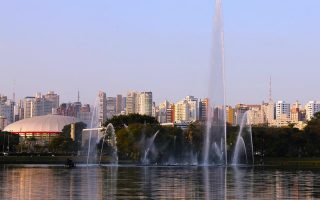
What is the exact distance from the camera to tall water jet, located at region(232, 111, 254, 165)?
285 ft

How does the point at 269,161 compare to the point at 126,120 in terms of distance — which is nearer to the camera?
the point at 269,161

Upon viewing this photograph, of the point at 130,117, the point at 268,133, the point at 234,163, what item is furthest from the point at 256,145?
the point at 130,117

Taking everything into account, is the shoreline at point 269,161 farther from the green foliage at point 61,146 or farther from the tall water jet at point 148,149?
the green foliage at point 61,146

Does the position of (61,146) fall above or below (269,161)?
above

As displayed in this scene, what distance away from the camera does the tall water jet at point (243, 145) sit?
86938 millimetres

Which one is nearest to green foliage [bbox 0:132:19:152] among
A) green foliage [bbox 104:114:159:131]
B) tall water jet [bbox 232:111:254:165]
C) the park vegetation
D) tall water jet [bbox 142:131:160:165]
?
green foliage [bbox 104:114:159:131]

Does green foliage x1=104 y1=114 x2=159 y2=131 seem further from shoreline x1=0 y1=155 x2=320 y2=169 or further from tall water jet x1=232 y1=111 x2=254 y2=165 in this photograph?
tall water jet x1=232 y1=111 x2=254 y2=165

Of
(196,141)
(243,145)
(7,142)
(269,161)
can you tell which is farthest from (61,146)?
(243,145)

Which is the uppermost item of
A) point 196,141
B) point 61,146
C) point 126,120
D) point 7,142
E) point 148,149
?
point 126,120

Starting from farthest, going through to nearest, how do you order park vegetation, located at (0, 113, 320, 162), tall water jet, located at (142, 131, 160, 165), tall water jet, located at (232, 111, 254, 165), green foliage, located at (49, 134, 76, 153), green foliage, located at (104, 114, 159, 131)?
green foliage, located at (49, 134, 76, 153) → green foliage, located at (104, 114, 159, 131) → park vegetation, located at (0, 113, 320, 162) → tall water jet, located at (142, 131, 160, 165) → tall water jet, located at (232, 111, 254, 165)

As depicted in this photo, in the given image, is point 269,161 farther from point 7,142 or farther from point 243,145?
point 7,142

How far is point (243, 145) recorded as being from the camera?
303ft

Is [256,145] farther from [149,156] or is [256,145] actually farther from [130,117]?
[130,117]

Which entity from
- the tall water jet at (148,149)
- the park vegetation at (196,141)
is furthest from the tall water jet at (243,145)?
the tall water jet at (148,149)
